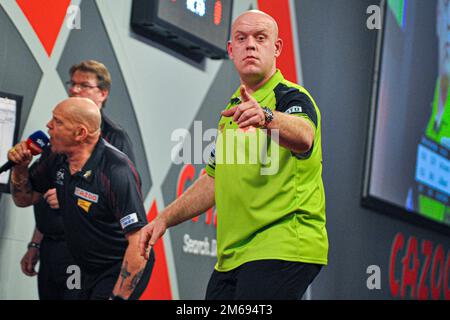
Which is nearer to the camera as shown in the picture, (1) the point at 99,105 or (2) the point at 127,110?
(1) the point at 99,105

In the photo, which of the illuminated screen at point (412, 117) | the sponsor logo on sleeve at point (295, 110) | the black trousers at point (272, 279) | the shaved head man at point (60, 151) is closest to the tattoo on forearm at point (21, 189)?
the shaved head man at point (60, 151)

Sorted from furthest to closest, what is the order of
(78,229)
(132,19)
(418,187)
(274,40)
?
(418,187) → (132,19) → (78,229) → (274,40)

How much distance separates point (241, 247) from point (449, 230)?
18.7 ft

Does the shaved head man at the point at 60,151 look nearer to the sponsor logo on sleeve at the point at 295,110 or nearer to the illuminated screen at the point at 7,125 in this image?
the illuminated screen at the point at 7,125

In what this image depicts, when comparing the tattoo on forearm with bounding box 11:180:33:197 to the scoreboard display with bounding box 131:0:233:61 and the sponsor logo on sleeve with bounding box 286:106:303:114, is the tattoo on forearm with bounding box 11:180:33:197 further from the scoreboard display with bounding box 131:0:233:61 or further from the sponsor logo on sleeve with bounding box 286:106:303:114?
the sponsor logo on sleeve with bounding box 286:106:303:114

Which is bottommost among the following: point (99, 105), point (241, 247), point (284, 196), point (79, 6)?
point (241, 247)

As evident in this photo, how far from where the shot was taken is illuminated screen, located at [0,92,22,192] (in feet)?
12.6

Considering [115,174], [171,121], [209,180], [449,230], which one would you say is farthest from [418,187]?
[209,180]

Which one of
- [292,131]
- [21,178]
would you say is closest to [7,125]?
[21,178]

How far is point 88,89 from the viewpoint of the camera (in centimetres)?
421

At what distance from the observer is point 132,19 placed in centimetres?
466

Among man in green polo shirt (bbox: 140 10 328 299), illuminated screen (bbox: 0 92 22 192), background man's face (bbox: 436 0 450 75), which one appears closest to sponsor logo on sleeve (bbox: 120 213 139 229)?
illuminated screen (bbox: 0 92 22 192)
